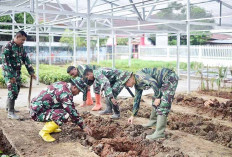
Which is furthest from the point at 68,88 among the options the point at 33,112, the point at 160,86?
the point at 160,86

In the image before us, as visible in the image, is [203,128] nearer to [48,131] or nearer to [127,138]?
[127,138]

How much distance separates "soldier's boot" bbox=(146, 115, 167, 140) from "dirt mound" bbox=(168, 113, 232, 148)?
0.83m

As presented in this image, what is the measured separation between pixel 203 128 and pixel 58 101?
275cm

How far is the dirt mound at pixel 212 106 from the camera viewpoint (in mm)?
6677

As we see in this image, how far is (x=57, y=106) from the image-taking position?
458cm

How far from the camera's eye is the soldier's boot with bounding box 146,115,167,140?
4684 mm

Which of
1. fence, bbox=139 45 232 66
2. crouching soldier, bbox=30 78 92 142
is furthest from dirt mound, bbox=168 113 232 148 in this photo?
fence, bbox=139 45 232 66

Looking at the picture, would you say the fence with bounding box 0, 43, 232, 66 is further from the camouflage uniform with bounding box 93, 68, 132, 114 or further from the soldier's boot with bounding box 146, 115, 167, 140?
the soldier's boot with bounding box 146, 115, 167, 140

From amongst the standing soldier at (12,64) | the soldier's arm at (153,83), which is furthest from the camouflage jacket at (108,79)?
the standing soldier at (12,64)

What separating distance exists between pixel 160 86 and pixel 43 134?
1973 millimetres

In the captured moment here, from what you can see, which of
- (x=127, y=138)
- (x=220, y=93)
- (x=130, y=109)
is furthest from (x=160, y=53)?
(x=127, y=138)

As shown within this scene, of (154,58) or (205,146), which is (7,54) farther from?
(154,58)

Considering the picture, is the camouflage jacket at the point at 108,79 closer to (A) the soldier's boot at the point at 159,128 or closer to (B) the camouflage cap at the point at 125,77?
(B) the camouflage cap at the point at 125,77

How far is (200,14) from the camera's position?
11.0 meters
